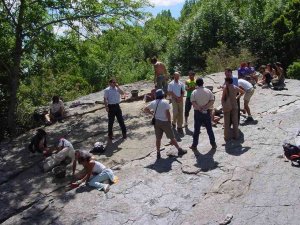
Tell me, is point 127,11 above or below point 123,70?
above

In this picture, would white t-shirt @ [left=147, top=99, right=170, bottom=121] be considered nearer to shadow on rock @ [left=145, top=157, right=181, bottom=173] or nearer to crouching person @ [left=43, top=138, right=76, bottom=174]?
shadow on rock @ [left=145, top=157, right=181, bottom=173]

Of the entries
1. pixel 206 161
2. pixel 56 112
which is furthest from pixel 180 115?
pixel 56 112

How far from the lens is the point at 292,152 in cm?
880

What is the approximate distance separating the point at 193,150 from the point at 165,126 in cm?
93

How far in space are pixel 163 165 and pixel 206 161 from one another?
3.11 feet

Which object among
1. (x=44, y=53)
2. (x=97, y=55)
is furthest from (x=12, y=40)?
(x=97, y=55)

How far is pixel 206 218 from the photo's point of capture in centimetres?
754

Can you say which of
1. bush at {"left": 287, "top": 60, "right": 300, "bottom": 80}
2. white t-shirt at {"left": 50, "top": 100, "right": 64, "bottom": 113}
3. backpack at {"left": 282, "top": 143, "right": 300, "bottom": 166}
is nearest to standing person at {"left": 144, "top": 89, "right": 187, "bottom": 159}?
backpack at {"left": 282, "top": 143, "right": 300, "bottom": 166}

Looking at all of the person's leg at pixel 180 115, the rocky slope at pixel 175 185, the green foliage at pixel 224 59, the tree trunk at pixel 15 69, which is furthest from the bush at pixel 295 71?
the tree trunk at pixel 15 69

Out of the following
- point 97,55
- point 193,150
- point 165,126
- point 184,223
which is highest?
point 97,55

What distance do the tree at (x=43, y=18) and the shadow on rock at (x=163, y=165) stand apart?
6.06 metres

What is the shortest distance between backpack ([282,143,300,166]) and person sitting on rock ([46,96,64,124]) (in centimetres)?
780

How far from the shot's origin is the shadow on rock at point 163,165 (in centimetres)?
958

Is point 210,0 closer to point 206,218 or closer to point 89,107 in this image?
point 89,107
